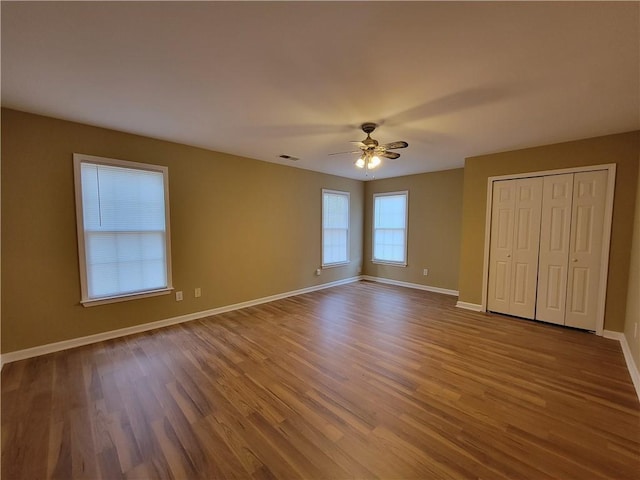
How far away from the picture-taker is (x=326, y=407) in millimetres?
2018

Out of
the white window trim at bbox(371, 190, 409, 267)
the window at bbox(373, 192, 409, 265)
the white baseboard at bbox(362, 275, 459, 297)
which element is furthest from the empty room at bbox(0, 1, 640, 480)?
the window at bbox(373, 192, 409, 265)

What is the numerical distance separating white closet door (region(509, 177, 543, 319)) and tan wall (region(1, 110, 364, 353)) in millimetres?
3335

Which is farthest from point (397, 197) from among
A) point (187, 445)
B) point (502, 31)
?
point (187, 445)

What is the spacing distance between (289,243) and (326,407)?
3.41m

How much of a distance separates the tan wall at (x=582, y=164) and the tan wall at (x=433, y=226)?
93 centimetres

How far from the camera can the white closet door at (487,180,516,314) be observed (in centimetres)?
397

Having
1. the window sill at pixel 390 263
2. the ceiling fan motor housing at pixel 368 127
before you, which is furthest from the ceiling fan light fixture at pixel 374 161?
the window sill at pixel 390 263

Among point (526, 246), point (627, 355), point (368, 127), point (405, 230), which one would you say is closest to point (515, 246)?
point (526, 246)

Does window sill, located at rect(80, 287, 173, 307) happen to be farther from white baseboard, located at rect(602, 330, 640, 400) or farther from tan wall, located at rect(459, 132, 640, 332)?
white baseboard, located at rect(602, 330, 640, 400)

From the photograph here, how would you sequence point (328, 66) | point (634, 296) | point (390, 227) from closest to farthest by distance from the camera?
point (328, 66) → point (634, 296) → point (390, 227)

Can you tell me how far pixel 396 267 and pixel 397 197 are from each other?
161cm

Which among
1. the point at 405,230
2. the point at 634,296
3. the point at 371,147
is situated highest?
the point at 371,147

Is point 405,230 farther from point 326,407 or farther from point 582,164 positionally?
point 326,407

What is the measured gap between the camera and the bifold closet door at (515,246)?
3783 millimetres
